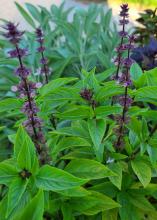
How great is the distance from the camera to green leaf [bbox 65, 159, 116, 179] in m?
1.13

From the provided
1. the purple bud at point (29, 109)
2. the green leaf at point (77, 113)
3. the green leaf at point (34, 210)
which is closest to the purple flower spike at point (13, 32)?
the purple bud at point (29, 109)

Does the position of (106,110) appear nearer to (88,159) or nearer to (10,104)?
(88,159)

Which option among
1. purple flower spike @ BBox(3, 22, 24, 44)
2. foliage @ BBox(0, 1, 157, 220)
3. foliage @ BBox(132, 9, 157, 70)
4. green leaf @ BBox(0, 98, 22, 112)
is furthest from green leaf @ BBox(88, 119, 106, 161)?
foliage @ BBox(132, 9, 157, 70)

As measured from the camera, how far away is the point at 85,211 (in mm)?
1191

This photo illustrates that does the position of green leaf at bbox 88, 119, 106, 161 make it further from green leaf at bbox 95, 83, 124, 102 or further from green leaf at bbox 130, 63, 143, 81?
green leaf at bbox 130, 63, 143, 81

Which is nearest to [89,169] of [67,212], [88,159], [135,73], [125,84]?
[88,159]

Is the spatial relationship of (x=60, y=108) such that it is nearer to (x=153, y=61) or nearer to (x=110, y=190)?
(x=110, y=190)

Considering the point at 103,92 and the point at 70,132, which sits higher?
the point at 103,92

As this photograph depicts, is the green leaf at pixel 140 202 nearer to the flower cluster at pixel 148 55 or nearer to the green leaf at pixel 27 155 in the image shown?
the green leaf at pixel 27 155

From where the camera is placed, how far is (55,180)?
99cm

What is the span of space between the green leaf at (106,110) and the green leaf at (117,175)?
→ 0.18 metres

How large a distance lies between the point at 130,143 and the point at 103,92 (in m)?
0.27

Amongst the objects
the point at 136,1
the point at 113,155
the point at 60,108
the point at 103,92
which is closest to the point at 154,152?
the point at 113,155

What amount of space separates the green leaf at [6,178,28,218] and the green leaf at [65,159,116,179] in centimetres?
19
